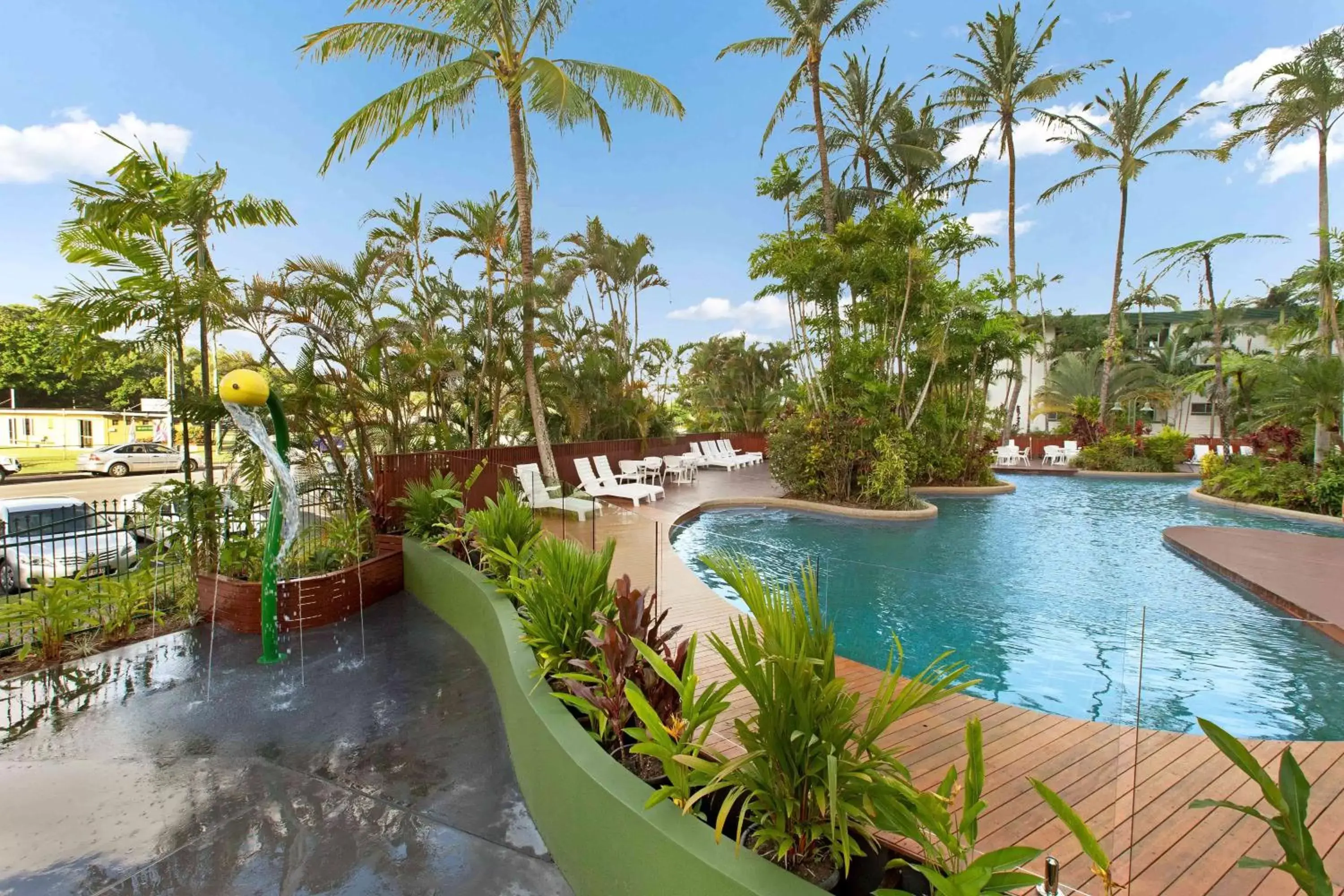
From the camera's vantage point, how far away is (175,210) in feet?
20.4

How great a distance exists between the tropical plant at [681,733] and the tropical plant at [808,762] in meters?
0.10

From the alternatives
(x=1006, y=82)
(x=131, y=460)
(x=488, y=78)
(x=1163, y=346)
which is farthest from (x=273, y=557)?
(x=1163, y=346)

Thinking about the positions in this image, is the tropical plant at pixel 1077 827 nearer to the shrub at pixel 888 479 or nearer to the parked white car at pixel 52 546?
the parked white car at pixel 52 546

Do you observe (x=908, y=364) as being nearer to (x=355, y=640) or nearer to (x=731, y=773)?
(x=355, y=640)

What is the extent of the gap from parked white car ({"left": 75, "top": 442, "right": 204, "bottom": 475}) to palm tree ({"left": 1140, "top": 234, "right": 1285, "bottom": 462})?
32940 millimetres

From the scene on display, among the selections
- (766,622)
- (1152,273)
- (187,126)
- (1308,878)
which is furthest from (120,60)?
(1152,273)

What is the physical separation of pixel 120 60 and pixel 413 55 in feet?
22.6

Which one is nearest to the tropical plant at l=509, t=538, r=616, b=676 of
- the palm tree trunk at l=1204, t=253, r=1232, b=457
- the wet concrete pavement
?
the wet concrete pavement

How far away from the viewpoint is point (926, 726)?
313cm

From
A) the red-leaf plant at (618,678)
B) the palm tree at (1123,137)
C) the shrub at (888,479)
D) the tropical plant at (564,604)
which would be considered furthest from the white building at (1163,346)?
the red-leaf plant at (618,678)

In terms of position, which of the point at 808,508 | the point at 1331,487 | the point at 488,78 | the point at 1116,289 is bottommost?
the point at 808,508

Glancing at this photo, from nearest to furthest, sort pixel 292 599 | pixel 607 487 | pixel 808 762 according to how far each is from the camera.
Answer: pixel 808 762, pixel 292 599, pixel 607 487

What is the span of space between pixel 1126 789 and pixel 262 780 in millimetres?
3855

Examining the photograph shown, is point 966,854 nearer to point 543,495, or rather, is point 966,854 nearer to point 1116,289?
point 543,495
